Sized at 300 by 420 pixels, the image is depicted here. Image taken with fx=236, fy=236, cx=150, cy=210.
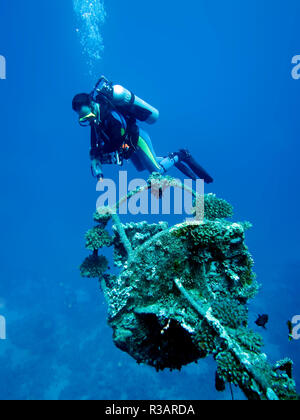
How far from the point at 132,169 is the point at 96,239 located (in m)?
78.2

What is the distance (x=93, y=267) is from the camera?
5531 millimetres

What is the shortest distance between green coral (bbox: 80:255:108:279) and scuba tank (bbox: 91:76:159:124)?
16.2 feet

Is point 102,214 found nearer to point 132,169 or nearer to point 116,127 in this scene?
point 116,127

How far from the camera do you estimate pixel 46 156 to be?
357ft

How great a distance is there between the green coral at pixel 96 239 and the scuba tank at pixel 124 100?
437 cm

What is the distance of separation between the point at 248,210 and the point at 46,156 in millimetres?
89532

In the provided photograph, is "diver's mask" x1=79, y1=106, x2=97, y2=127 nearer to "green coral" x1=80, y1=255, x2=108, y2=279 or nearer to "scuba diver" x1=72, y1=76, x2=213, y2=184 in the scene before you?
"scuba diver" x1=72, y1=76, x2=213, y2=184

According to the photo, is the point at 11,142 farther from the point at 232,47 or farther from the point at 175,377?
the point at 175,377

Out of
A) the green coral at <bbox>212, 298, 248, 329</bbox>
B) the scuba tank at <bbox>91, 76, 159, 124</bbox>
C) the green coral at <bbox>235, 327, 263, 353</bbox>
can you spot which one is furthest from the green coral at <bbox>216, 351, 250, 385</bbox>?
the scuba tank at <bbox>91, 76, 159, 124</bbox>

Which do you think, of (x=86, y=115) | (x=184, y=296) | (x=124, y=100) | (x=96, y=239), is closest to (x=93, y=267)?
(x=96, y=239)

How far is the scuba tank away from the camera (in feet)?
24.1

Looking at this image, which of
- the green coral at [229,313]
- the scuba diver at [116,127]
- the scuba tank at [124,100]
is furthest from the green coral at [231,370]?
the scuba tank at [124,100]

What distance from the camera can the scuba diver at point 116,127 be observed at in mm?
6910

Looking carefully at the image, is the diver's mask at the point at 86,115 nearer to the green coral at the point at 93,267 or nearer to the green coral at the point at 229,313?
the green coral at the point at 93,267
